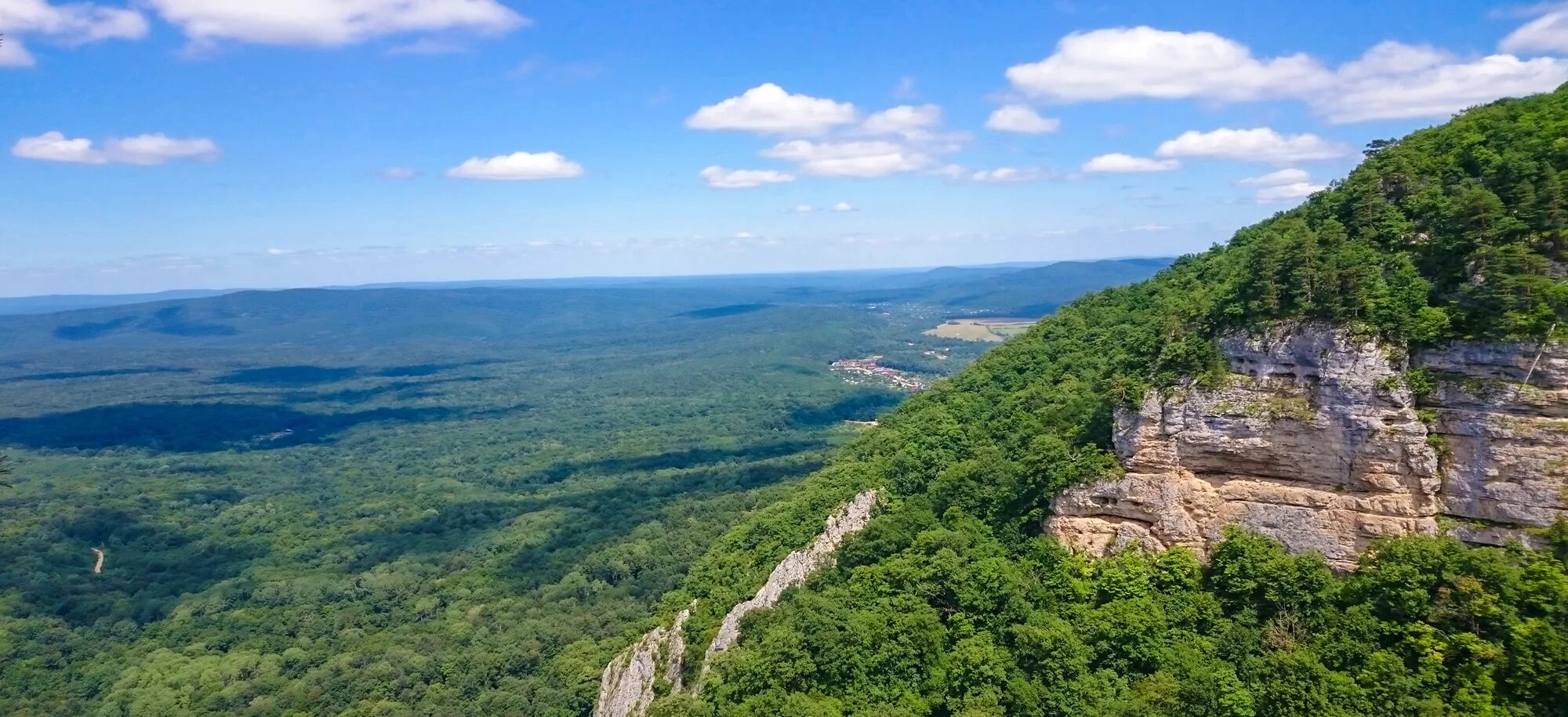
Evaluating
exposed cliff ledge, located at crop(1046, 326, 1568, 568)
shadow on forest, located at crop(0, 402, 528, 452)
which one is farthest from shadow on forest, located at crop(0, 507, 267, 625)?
exposed cliff ledge, located at crop(1046, 326, 1568, 568)

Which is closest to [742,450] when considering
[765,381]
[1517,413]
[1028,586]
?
[765,381]

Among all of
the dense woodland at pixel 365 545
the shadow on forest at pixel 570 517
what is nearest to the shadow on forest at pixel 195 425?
the dense woodland at pixel 365 545

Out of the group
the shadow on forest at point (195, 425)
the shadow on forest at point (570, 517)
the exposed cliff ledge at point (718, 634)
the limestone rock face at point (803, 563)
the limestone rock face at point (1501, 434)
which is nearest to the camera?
the limestone rock face at point (1501, 434)

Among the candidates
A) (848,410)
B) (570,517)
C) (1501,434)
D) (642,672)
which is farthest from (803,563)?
(848,410)

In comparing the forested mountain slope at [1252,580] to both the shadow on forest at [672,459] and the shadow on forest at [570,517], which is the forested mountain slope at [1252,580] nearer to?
the shadow on forest at [570,517]

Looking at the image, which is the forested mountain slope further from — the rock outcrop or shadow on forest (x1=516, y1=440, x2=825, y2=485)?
shadow on forest (x1=516, y1=440, x2=825, y2=485)

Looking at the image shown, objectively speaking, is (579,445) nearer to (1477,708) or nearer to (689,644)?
(689,644)
